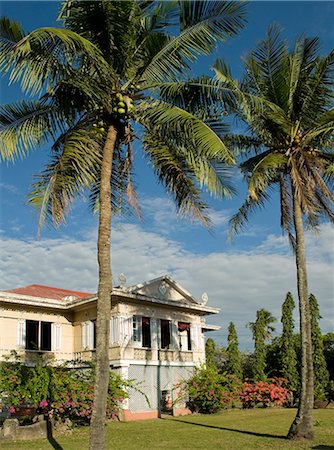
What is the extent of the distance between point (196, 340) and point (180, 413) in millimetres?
4320

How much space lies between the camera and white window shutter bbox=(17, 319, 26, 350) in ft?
77.3

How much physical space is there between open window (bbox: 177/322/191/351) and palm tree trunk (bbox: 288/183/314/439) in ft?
46.0

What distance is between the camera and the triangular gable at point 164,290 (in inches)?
974

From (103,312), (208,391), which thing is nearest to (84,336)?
(208,391)

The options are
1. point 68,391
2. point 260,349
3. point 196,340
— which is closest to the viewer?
point 68,391

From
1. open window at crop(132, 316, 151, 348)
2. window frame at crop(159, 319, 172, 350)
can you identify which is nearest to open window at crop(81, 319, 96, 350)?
open window at crop(132, 316, 151, 348)

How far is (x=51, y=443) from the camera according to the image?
14414mm

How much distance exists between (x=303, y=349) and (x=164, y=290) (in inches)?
537

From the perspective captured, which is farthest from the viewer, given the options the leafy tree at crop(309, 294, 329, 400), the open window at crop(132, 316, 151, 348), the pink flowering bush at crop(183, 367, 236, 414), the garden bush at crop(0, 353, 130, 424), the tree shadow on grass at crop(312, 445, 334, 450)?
the leafy tree at crop(309, 294, 329, 400)

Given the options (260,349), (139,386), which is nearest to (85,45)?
(139,386)

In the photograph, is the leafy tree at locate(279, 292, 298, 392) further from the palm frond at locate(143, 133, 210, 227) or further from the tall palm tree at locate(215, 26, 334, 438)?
the palm frond at locate(143, 133, 210, 227)

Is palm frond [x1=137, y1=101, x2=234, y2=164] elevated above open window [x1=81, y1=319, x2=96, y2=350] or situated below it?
above

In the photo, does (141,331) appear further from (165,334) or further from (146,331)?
(165,334)

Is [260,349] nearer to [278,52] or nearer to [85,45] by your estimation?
[278,52]
